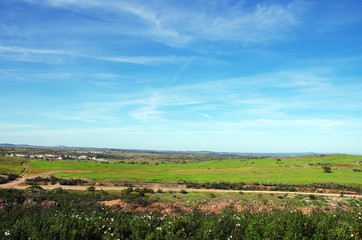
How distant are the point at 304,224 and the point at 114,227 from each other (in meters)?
8.14

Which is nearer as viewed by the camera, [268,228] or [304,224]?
[268,228]

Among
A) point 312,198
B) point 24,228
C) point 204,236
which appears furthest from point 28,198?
point 312,198

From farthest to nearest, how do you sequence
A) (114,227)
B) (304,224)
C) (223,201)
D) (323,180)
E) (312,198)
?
(323,180), (312,198), (223,201), (114,227), (304,224)

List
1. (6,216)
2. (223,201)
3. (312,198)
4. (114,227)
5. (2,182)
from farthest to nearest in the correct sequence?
1. (2,182)
2. (312,198)
3. (223,201)
4. (6,216)
5. (114,227)

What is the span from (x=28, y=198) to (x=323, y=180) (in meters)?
53.7

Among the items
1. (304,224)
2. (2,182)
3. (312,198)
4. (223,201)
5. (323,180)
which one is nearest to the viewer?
(304,224)

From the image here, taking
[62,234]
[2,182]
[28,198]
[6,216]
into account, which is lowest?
[2,182]

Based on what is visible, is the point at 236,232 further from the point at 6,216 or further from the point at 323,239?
the point at 6,216

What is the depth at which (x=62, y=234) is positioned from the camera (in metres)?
7.66

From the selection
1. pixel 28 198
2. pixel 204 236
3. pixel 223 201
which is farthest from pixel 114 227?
pixel 223 201

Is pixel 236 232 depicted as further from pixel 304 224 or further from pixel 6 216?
pixel 6 216

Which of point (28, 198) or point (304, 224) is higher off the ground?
point (304, 224)

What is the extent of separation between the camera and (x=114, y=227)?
9.48m

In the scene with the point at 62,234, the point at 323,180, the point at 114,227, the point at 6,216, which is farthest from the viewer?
the point at 323,180
